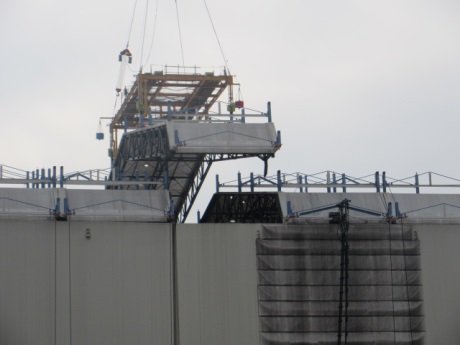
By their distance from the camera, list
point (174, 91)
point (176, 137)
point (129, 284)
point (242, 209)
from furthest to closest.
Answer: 1. point (174, 91)
2. point (242, 209)
3. point (176, 137)
4. point (129, 284)

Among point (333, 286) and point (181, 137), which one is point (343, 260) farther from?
point (181, 137)

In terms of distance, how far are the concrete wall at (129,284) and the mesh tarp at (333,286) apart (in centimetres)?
129

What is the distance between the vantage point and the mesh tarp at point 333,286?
85562 millimetres

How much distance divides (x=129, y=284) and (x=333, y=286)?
16.4 metres

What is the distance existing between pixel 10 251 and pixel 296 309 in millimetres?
22781

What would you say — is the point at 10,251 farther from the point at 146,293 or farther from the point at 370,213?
the point at 370,213

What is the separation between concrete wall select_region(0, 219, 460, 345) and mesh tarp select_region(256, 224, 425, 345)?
129 centimetres

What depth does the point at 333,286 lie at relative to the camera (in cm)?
8669

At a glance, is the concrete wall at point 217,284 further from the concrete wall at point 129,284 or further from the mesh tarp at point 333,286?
the mesh tarp at point 333,286

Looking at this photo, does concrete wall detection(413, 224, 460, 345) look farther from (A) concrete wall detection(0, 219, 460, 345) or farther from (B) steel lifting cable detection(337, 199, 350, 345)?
(B) steel lifting cable detection(337, 199, 350, 345)

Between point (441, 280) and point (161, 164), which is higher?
point (161, 164)

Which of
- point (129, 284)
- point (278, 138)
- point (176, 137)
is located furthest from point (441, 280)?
point (129, 284)

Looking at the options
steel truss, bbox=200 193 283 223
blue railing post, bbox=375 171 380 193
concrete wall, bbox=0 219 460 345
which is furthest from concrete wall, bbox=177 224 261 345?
blue railing post, bbox=375 171 380 193

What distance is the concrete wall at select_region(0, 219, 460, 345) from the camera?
80.9 meters
